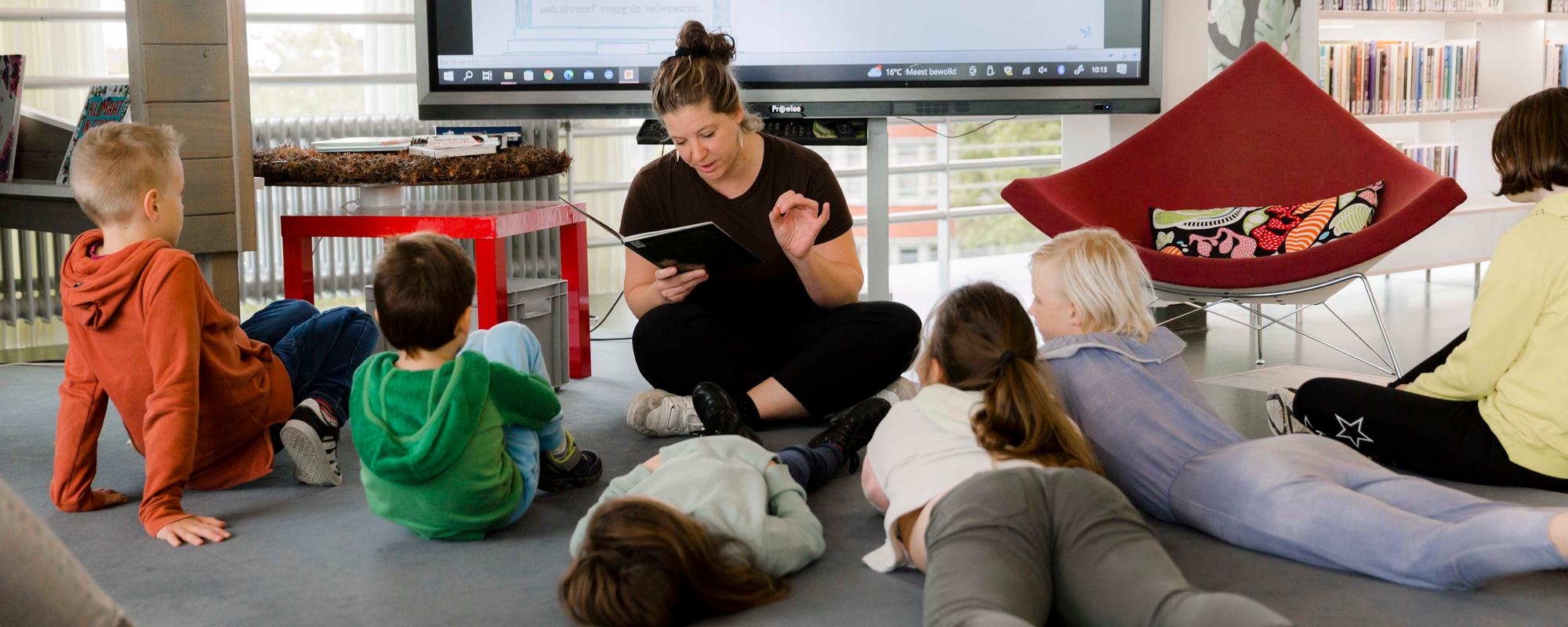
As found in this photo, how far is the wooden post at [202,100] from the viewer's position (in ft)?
8.96

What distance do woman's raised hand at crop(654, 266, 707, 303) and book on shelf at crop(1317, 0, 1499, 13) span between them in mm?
2895

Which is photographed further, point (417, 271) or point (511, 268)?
point (511, 268)

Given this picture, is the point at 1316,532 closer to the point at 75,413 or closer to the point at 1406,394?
the point at 1406,394

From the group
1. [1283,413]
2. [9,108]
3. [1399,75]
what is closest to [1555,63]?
[1399,75]

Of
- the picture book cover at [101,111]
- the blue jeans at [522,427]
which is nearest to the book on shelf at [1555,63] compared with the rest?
the blue jeans at [522,427]

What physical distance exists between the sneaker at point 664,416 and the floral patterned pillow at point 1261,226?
53.7 inches

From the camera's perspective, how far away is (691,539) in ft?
4.97

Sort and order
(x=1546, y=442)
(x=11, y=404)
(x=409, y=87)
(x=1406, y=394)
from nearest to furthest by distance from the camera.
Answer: (x=1546, y=442), (x=1406, y=394), (x=11, y=404), (x=409, y=87)

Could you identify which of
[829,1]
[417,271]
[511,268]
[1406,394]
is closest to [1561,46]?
[829,1]

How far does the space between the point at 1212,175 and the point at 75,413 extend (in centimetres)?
274

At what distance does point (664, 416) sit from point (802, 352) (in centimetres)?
31

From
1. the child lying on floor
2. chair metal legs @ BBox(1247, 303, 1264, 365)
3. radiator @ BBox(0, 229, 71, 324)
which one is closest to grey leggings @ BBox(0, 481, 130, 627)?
the child lying on floor

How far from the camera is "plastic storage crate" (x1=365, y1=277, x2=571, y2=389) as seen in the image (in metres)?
2.90

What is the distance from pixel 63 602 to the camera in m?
0.72
